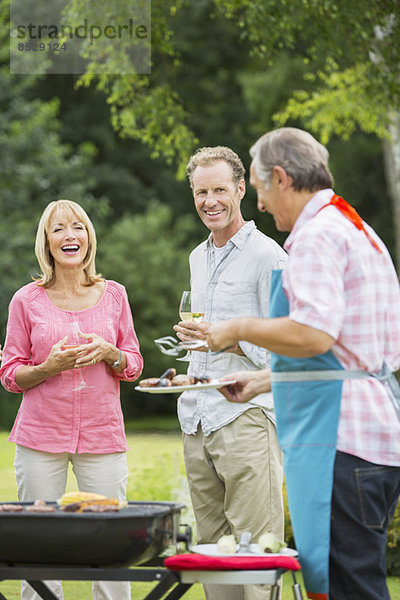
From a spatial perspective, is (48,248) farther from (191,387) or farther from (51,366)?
(191,387)

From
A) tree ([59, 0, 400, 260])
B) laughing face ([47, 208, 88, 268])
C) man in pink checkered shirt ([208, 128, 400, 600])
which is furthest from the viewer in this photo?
tree ([59, 0, 400, 260])

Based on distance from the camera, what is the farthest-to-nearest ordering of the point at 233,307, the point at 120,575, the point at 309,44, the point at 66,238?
the point at 309,44
the point at 66,238
the point at 233,307
the point at 120,575

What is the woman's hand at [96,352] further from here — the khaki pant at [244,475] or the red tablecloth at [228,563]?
the red tablecloth at [228,563]

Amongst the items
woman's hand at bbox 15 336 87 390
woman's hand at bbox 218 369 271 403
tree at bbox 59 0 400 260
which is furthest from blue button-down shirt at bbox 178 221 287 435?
tree at bbox 59 0 400 260

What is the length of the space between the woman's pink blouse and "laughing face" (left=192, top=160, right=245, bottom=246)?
622 millimetres

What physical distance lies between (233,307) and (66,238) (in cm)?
83

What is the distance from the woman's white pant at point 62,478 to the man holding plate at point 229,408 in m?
0.34

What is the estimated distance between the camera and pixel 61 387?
4027mm

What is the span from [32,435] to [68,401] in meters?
0.21

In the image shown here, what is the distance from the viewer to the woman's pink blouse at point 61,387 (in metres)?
3.98

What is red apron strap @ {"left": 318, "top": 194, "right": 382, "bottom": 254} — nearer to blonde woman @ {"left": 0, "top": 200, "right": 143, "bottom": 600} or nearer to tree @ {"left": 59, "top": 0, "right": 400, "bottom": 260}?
blonde woman @ {"left": 0, "top": 200, "right": 143, "bottom": 600}

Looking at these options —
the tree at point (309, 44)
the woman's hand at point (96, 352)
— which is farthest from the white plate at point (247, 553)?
the tree at point (309, 44)

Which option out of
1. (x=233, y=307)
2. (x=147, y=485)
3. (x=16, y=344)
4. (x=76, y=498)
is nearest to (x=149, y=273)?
(x=147, y=485)

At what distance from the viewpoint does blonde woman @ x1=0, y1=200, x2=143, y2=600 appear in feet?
13.0
